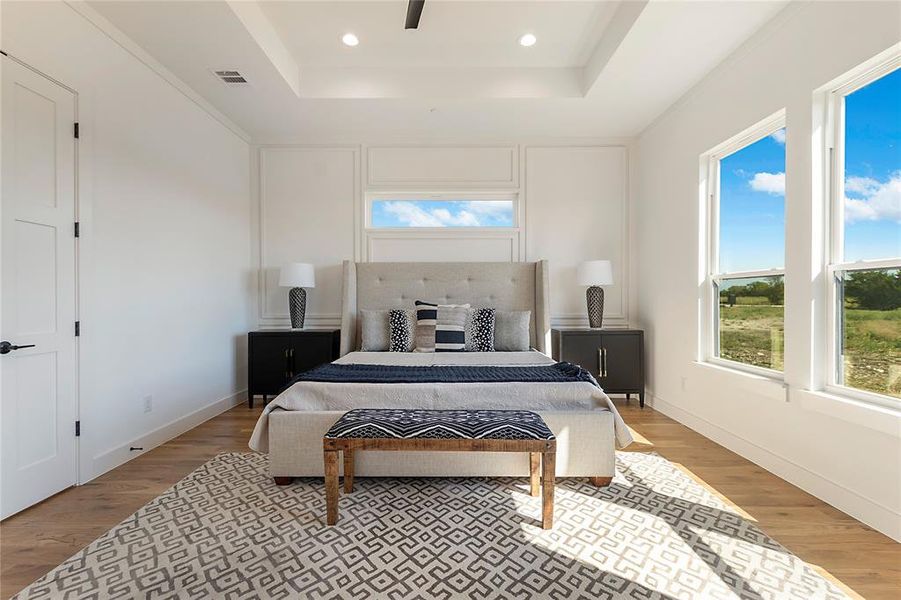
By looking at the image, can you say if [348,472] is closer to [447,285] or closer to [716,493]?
[716,493]

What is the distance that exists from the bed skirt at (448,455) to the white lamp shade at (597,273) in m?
2.03

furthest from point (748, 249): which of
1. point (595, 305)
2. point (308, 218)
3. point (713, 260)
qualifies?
point (308, 218)

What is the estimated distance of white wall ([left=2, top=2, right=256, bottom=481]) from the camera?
95.3 inches

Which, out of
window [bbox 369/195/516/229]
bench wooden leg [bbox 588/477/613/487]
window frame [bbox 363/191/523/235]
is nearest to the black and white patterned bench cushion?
bench wooden leg [bbox 588/477/613/487]

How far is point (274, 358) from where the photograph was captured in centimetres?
400

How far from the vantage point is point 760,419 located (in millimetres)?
2650

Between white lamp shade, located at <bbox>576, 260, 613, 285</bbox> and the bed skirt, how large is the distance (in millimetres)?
2035

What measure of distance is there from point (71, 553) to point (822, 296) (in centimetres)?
385

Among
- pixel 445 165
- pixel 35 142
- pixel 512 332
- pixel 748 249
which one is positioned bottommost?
pixel 512 332

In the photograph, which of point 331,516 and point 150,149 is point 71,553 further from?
point 150,149

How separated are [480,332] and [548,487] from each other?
201 centimetres

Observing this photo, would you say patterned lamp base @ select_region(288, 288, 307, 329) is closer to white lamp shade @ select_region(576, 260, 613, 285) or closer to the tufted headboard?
the tufted headboard

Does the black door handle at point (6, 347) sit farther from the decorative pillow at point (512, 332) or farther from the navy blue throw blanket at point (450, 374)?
the decorative pillow at point (512, 332)

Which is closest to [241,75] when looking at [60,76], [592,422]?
[60,76]
